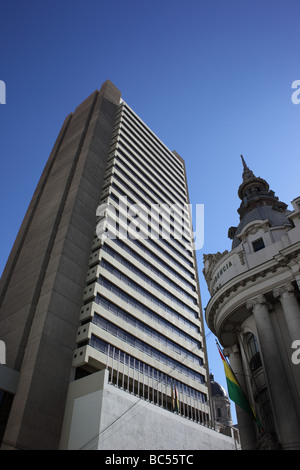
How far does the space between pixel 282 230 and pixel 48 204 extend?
112 ft

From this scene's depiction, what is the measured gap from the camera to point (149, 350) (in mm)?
44219

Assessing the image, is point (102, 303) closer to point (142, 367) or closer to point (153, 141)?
point (142, 367)

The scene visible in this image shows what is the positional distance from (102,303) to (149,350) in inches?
342

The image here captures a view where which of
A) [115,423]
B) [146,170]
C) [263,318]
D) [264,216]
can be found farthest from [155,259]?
[263,318]

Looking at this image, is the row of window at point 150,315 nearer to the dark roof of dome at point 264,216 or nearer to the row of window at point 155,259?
the row of window at point 155,259

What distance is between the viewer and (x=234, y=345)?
98.1 feet

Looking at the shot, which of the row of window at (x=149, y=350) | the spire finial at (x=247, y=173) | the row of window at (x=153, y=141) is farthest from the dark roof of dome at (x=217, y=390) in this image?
the spire finial at (x=247, y=173)

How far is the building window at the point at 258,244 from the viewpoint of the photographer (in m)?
30.2

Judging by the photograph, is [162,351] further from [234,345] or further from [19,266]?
[19,266]

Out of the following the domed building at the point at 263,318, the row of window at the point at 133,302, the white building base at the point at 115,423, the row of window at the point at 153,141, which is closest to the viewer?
the domed building at the point at 263,318

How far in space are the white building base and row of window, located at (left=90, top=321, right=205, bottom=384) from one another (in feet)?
22.0

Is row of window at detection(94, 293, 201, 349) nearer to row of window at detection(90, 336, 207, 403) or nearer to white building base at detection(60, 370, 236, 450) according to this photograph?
row of window at detection(90, 336, 207, 403)
